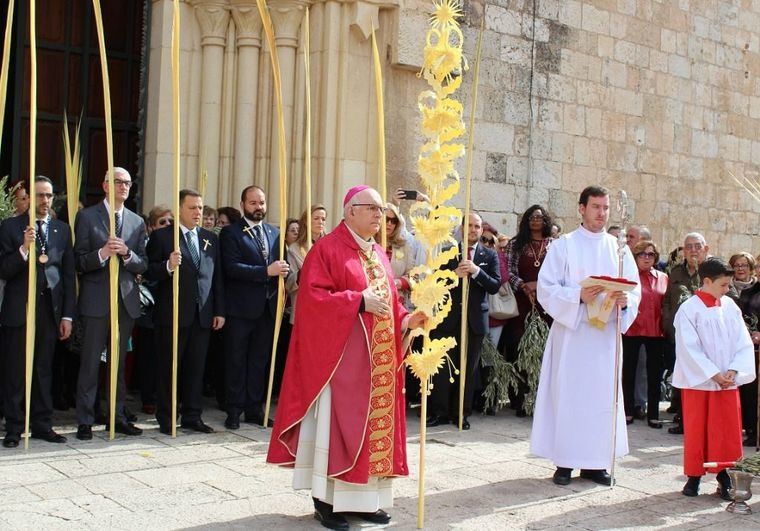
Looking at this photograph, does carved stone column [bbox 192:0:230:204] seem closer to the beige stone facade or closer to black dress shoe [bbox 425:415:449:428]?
the beige stone facade

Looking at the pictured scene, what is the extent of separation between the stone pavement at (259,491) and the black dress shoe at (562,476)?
55mm

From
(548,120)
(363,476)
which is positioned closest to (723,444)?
(363,476)

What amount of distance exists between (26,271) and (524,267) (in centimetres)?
411

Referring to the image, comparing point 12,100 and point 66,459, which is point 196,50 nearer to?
point 12,100

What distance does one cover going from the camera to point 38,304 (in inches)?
262

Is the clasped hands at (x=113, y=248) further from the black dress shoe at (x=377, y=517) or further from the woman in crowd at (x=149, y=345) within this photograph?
the black dress shoe at (x=377, y=517)

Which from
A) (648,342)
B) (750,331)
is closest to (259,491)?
(648,342)

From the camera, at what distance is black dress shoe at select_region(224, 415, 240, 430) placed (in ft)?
24.1

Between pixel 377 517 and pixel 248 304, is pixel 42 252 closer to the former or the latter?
pixel 248 304

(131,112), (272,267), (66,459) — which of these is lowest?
(66,459)

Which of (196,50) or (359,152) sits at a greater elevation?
(196,50)

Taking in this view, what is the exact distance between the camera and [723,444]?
583cm

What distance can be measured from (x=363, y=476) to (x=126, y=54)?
665 cm

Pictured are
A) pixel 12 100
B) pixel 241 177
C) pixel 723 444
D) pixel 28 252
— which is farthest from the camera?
pixel 12 100
